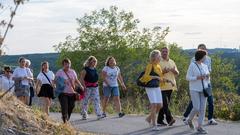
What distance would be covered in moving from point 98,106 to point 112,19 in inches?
1126

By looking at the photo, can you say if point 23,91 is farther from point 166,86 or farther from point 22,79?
point 166,86

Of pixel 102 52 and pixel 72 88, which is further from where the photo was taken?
pixel 102 52

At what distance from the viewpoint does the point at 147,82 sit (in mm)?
13086

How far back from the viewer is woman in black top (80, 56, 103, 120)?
1578 cm

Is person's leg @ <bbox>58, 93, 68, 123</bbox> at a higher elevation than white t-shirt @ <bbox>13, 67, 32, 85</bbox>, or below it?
→ below

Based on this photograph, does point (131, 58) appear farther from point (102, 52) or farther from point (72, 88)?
point (72, 88)

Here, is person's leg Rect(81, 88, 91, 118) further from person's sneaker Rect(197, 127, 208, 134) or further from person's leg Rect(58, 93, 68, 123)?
person's sneaker Rect(197, 127, 208, 134)

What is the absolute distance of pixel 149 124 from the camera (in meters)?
14.1

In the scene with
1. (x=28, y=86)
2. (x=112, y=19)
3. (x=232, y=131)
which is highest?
(x=112, y=19)

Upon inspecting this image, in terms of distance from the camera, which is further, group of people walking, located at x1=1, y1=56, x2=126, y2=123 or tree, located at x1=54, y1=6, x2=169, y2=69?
tree, located at x1=54, y1=6, x2=169, y2=69

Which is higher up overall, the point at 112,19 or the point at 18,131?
the point at 112,19

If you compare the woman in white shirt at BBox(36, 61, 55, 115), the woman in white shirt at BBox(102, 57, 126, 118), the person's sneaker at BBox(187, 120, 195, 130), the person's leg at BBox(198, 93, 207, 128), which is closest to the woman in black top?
the woman in white shirt at BBox(102, 57, 126, 118)

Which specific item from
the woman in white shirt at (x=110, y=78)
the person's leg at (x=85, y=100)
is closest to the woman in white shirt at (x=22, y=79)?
the person's leg at (x=85, y=100)

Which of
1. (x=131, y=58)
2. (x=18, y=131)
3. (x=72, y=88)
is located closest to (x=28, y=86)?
(x=72, y=88)
